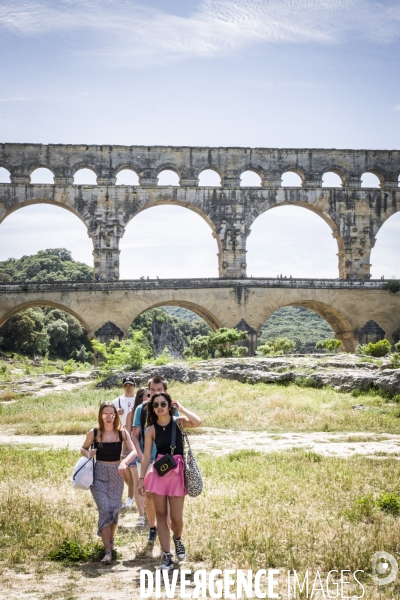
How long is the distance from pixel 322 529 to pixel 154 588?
6.72ft

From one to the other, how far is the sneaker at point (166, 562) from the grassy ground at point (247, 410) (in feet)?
30.1

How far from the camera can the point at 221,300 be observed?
34.2 meters

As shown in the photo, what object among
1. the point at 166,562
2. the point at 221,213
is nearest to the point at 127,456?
the point at 166,562

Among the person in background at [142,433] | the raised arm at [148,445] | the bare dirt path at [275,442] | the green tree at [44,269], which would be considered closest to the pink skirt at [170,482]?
the raised arm at [148,445]

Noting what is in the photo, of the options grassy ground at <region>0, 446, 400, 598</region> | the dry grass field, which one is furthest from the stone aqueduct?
grassy ground at <region>0, 446, 400, 598</region>

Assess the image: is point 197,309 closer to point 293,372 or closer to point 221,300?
point 221,300

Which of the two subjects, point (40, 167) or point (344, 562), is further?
point (40, 167)

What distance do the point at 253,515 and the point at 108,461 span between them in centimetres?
176

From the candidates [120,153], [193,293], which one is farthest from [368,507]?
[120,153]

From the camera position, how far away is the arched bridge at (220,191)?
36.8 m

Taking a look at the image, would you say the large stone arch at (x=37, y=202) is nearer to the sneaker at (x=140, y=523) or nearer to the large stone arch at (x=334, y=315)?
the large stone arch at (x=334, y=315)

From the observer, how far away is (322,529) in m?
6.50

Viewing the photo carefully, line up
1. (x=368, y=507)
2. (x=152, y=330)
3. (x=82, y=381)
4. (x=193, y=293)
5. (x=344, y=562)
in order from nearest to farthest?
1. (x=344, y=562)
2. (x=368, y=507)
3. (x=82, y=381)
4. (x=193, y=293)
5. (x=152, y=330)

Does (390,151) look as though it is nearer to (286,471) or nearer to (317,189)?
(317,189)
